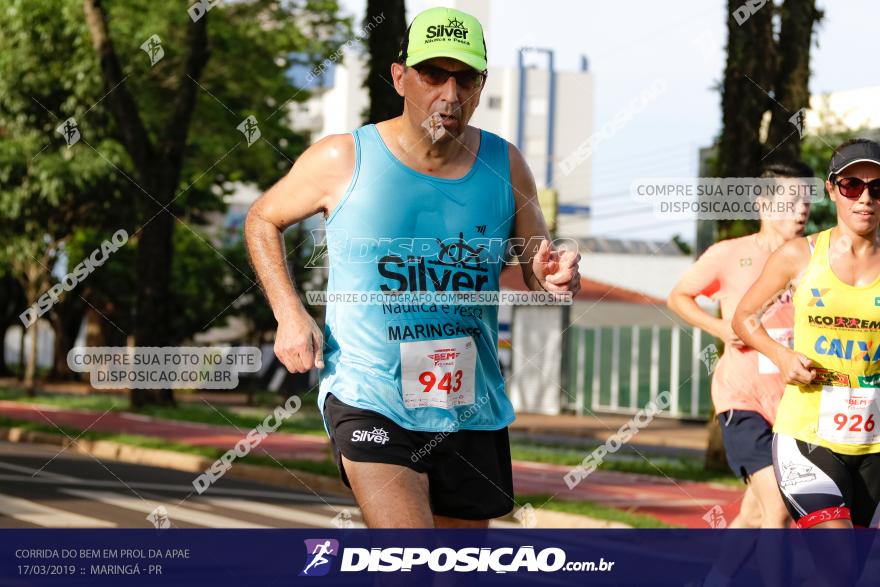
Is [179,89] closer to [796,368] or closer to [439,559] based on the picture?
[796,368]

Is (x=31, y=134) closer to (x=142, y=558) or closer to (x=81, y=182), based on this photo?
(x=81, y=182)

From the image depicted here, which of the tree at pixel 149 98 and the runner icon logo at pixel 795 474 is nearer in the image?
the runner icon logo at pixel 795 474

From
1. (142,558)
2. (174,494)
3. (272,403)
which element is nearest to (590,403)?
A: (272,403)

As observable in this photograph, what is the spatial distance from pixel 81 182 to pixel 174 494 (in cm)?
1681

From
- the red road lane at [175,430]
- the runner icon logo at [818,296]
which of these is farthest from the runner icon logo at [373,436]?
the red road lane at [175,430]

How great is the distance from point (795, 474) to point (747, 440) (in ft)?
5.30

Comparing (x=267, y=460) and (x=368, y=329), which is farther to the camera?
(x=267, y=460)

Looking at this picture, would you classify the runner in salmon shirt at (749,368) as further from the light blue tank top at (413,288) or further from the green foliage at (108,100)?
the green foliage at (108,100)

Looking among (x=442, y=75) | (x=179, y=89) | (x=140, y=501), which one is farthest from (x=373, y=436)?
(x=179, y=89)

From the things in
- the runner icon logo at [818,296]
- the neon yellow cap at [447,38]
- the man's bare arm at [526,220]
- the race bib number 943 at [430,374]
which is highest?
the neon yellow cap at [447,38]

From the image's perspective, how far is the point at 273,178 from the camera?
110 ft

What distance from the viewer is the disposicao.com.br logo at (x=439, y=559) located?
424cm

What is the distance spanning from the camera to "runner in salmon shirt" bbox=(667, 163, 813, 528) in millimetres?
6719

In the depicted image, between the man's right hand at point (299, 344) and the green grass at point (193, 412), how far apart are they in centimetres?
1660
